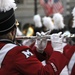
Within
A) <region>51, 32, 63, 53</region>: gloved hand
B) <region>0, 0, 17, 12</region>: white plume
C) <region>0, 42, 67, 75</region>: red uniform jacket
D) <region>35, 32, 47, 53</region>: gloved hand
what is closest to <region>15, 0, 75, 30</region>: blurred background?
<region>35, 32, 47, 53</region>: gloved hand

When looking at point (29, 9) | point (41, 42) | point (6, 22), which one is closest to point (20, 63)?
point (6, 22)

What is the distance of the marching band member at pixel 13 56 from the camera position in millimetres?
3289

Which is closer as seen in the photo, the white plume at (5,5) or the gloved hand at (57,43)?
the white plume at (5,5)

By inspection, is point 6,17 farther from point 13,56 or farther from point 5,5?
point 13,56

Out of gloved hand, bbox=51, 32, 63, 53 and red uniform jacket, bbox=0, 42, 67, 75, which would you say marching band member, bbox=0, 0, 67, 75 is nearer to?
red uniform jacket, bbox=0, 42, 67, 75

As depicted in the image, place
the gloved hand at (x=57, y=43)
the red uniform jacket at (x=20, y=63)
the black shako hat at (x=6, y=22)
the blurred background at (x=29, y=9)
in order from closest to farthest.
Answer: the red uniform jacket at (x=20, y=63)
the black shako hat at (x=6, y=22)
the gloved hand at (x=57, y=43)
the blurred background at (x=29, y=9)

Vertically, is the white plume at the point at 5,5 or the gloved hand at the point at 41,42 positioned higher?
the white plume at the point at 5,5

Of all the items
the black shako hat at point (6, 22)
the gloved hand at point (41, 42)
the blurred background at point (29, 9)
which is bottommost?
the blurred background at point (29, 9)

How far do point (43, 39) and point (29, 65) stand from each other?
1.12 meters

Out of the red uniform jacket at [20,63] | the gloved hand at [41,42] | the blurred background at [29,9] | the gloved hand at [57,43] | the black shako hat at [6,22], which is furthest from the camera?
the blurred background at [29,9]

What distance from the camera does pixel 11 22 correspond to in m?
3.48

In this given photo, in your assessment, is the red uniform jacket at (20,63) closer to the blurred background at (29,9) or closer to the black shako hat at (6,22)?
the black shako hat at (6,22)

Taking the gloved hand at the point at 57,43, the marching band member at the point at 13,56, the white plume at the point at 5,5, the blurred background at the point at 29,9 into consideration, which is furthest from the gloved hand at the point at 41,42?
the blurred background at the point at 29,9

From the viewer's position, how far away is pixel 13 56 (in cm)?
334
